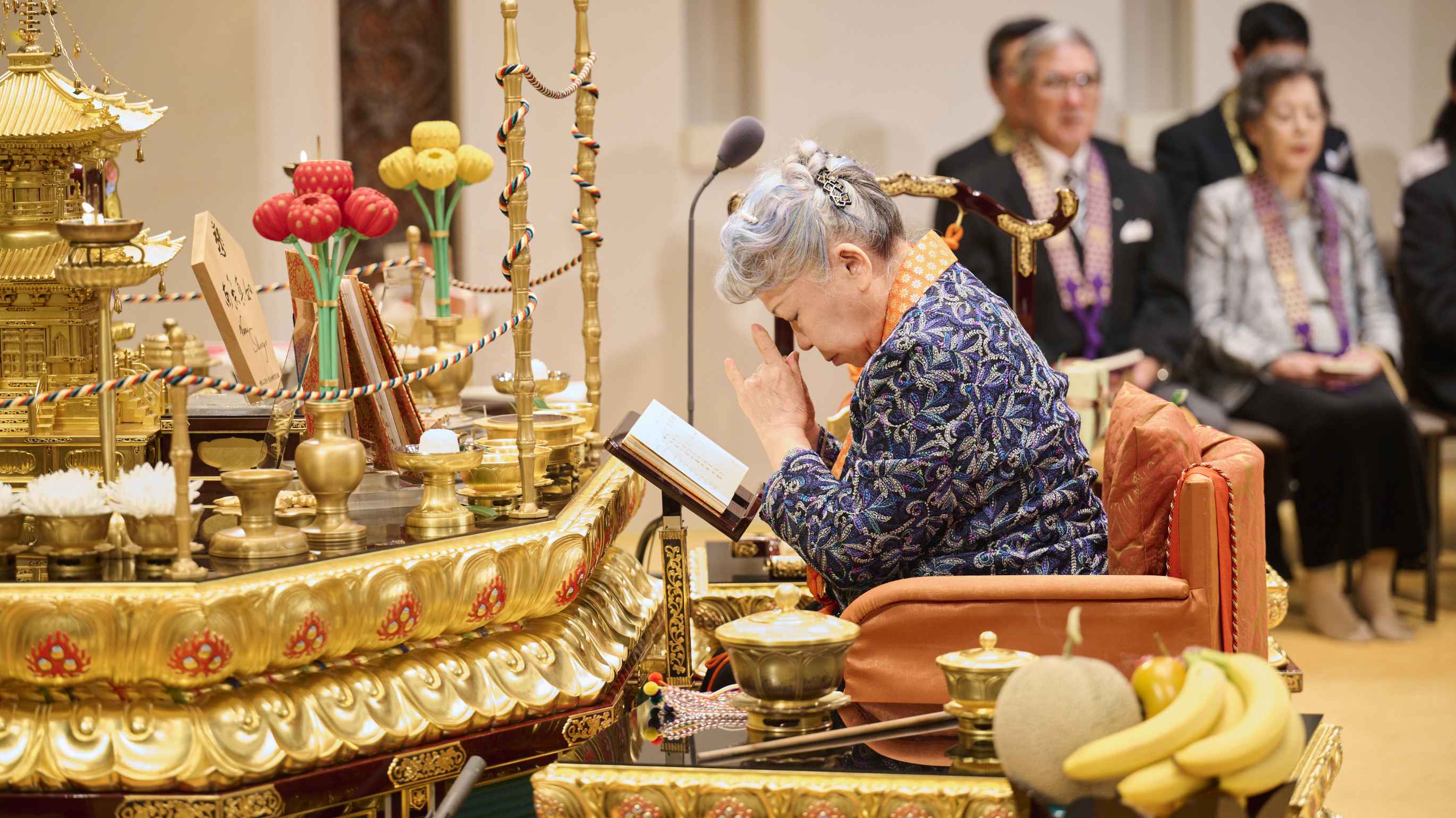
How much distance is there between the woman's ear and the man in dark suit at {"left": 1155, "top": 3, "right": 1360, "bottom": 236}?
3329mm

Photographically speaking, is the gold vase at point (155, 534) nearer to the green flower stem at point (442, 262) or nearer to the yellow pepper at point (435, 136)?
the green flower stem at point (442, 262)

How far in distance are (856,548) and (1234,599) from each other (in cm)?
52

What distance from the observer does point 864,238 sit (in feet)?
7.39

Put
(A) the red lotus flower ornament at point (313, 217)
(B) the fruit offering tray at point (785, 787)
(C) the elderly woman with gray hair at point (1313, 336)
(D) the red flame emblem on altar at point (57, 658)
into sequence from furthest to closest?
1. (C) the elderly woman with gray hair at point (1313, 336)
2. (A) the red lotus flower ornament at point (313, 217)
3. (D) the red flame emblem on altar at point (57, 658)
4. (B) the fruit offering tray at point (785, 787)

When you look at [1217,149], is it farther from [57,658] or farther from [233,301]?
[57,658]

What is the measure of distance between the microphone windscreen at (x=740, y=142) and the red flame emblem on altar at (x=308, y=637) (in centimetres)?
120

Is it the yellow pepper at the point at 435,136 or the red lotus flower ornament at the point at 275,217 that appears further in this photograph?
the yellow pepper at the point at 435,136

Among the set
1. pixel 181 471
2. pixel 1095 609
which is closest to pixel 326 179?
pixel 181 471

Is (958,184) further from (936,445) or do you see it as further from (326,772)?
(326,772)

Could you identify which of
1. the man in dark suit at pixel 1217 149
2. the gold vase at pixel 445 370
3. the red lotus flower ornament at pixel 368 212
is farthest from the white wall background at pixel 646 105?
the red lotus flower ornament at pixel 368 212

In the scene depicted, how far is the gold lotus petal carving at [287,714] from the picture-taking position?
1960mm

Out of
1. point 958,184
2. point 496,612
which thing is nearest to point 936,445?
point 496,612

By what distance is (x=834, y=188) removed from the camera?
2.25m

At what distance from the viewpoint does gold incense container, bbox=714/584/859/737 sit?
1980 mm
